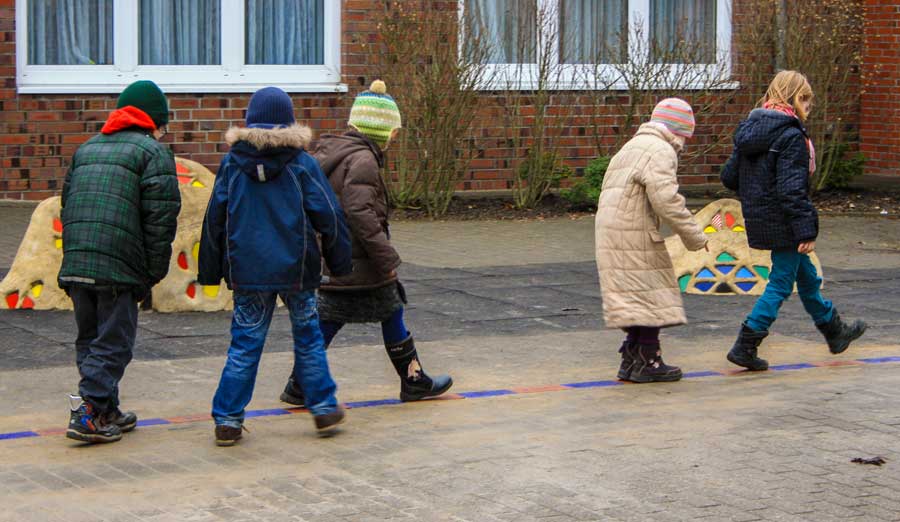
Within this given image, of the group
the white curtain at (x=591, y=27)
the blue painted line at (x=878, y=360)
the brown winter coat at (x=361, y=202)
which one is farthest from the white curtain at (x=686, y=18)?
the brown winter coat at (x=361, y=202)

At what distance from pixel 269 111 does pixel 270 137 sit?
0.53ft

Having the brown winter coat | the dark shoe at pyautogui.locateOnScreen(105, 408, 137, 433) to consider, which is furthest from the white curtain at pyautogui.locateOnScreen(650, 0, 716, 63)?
the dark shoe at pyautogui.locateOnScreen(105, 408, 137, 433)

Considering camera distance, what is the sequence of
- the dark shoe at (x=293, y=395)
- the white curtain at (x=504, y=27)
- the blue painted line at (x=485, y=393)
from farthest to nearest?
1. the white curtain at (x=504, y=27)
2. the blue painted line at (x=485, y=393)
3. the dark shoe at (x=293, y=395)

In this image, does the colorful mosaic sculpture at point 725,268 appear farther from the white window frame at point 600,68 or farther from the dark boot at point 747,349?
the white window frame at point 600,68

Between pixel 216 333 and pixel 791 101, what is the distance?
11.9 ft

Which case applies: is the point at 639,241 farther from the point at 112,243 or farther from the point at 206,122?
the point at 206,122

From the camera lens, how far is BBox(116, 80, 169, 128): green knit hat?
6.70 metres

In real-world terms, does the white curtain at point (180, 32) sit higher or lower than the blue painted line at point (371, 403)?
higher

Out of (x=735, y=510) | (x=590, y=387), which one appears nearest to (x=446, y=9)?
(x=590, y=387)

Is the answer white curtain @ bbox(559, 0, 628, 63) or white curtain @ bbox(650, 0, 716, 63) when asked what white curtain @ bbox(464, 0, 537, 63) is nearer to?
white curtain @ bbox(559, 0, 628, 63)

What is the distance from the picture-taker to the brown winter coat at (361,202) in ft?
22.7

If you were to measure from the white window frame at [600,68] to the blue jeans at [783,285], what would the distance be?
7.67 meters

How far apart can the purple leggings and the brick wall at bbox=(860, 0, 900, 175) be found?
11.2 meters

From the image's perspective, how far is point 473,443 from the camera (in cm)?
655
